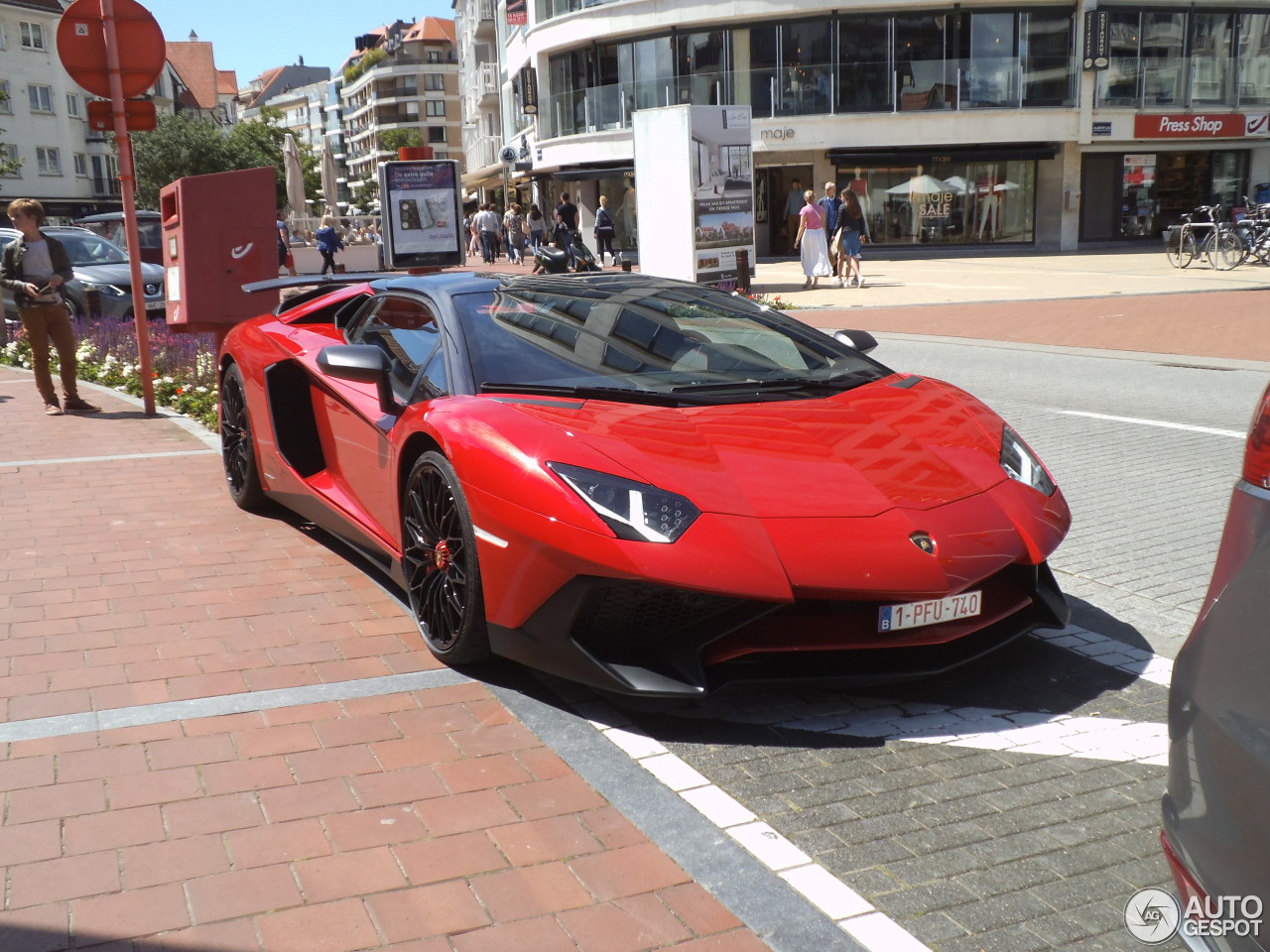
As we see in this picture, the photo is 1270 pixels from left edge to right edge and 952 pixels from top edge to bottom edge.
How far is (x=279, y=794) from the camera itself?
328cm

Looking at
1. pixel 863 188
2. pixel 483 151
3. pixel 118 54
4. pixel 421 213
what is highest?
pixel 483 151

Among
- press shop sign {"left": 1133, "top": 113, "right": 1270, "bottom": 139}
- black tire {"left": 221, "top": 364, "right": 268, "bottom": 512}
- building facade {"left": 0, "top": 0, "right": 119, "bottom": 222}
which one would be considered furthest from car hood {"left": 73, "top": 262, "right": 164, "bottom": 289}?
building facade {"left": 0, "top": 0, "right": 119, "bottom": 222}

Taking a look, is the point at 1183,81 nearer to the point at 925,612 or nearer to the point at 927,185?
the point at 927,185

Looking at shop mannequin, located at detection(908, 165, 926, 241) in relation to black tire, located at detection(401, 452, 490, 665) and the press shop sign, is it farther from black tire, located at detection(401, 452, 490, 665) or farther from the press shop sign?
black tire, located at detection(401, 452, 490, 665)

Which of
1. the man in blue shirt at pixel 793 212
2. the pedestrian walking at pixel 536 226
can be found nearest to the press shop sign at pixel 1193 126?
the man in blue shirt at pixel 793 212

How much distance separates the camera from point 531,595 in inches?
143

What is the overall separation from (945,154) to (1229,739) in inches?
1454

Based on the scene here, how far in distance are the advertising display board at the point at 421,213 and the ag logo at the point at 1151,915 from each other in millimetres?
22719

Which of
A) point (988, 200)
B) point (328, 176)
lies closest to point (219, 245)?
point (328, 176)

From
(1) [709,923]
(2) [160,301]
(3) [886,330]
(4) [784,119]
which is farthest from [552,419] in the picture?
(4) [784,119]

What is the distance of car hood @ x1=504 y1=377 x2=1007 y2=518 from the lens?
3615mm

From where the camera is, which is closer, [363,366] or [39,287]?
[363,366]

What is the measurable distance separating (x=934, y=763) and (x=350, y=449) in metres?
2.72

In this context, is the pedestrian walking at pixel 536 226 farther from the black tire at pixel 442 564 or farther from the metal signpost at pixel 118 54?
the black tire at pixel 442 564
